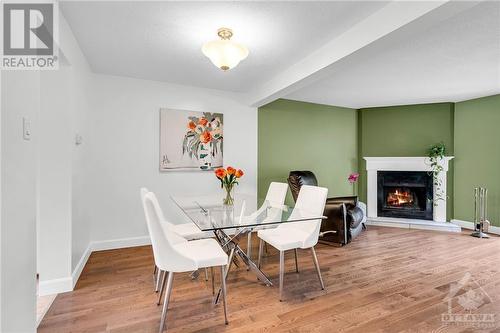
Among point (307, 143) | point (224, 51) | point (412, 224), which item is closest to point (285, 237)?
point (224, 51)

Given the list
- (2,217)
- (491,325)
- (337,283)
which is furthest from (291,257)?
(2,217)

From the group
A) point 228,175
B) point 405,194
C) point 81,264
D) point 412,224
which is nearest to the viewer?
point 228,175

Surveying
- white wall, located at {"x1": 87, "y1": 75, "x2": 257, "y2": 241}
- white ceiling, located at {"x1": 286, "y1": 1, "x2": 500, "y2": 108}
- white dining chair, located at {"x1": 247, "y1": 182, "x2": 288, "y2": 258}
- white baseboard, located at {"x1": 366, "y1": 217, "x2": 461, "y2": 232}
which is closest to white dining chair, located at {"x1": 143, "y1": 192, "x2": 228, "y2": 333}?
white dining chair, located at {"x1": 247, "y1": 182, "x2": 288, "y2": 258}

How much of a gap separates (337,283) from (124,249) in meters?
2.80

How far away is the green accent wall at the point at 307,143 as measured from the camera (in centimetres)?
466

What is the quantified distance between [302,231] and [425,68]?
266 centimetres

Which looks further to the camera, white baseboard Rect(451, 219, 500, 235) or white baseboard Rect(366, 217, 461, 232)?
white baseboard Rect(366, 217, 461, 232)

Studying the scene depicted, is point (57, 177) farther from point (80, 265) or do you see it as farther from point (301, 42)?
point (301, 42)

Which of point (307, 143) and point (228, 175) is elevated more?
point (307, 143)

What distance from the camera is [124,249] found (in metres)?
3.51

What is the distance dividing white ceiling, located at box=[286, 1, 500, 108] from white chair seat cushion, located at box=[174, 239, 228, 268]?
2106 millimetres

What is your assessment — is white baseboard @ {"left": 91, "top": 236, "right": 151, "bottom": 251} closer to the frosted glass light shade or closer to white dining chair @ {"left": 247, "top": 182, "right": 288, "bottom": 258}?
white dining chair @ {"left": 247, "top": 182, "right": 288, "bottom": 258}

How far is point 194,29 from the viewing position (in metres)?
2.28

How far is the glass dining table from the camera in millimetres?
2055
